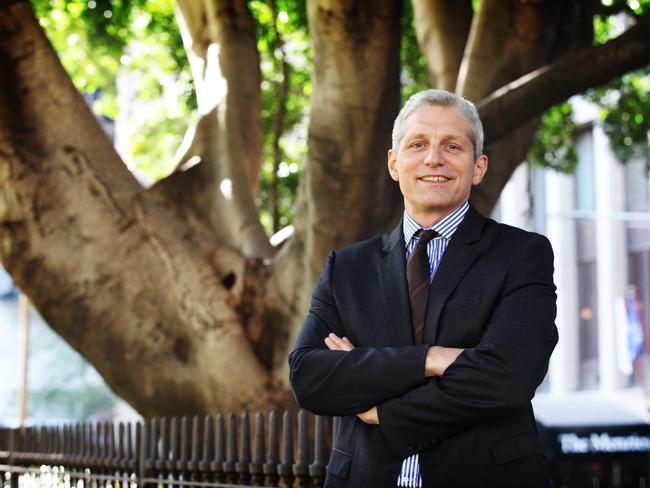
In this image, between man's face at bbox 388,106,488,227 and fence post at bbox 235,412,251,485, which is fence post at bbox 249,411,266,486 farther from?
man's face at bbox 388,106,488,227

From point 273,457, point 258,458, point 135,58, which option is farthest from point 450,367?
point 135,58

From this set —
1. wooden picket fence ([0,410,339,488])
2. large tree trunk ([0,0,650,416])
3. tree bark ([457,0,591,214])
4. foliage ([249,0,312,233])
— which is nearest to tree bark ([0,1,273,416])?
large tree trunk ([0,0,650,416])

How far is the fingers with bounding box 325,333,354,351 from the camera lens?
12.1ft

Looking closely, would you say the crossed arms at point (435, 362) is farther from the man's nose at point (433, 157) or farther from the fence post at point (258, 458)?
the fence post at point (258, 458)

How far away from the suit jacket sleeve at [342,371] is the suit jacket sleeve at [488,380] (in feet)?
0.18

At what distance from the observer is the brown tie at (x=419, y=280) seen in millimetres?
3541

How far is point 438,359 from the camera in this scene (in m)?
3.42

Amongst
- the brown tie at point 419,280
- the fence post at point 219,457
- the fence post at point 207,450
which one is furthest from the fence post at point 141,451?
the brown tie at point 419,280

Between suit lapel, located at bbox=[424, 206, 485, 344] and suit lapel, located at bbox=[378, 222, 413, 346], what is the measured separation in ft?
0.22

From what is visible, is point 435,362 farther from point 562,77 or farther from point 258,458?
point 562,77

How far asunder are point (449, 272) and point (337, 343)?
46 cm

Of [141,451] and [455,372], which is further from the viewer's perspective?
[141,451]

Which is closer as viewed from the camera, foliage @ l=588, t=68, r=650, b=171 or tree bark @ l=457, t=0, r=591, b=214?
tree bark @ l=457, t=0, r=591, b=214

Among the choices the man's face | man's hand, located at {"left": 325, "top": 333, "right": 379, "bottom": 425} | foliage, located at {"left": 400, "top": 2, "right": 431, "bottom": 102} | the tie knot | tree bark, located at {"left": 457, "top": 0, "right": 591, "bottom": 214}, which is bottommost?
man's hand, located at {"left": 325, "top": 333, "right": 379, "bottom": 425}
